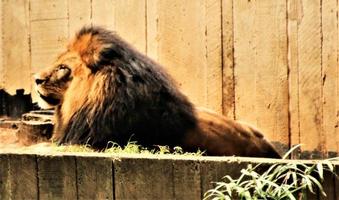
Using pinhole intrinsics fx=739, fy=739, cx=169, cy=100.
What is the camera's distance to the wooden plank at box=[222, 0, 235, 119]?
4.88m

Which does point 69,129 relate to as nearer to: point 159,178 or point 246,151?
point 246,151

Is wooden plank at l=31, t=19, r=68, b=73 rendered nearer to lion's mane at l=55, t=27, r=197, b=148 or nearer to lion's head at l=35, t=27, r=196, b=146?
lion's head at l=35, t=27, r=196, b=146

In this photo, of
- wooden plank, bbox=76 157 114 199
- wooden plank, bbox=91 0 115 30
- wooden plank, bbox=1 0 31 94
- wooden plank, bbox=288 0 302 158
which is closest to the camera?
wooden plank, bbox=76 157 114 199

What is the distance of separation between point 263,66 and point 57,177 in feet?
7.57

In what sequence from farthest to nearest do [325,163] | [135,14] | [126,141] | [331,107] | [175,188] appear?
[135,14]
[331,107]
[126,141]
[175,188]
[325,163]

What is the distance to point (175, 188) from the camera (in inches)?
103

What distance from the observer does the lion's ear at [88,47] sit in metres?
4.21

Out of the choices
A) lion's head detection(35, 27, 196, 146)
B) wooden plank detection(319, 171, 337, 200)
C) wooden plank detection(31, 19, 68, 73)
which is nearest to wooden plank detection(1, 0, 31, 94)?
wooden plank detection(31, 19, 68, 73)

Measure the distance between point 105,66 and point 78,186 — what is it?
148cm

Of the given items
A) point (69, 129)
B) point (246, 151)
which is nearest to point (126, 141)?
point (69, 129)

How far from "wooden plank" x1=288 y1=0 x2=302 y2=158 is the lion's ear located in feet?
4.08

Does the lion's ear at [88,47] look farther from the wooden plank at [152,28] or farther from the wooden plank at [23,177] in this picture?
the wooden plank at [23,177]

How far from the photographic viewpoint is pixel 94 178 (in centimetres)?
271

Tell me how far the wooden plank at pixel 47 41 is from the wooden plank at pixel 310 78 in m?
1.82
